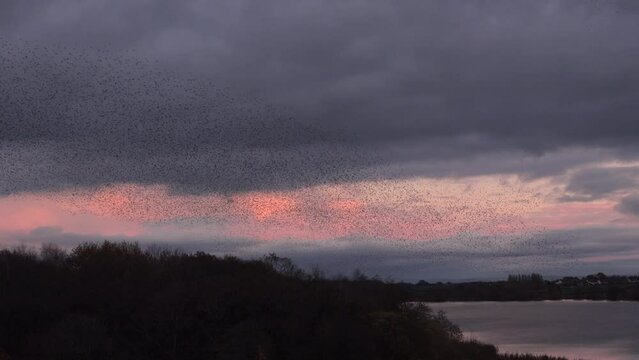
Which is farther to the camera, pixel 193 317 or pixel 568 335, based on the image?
pixel 568 335

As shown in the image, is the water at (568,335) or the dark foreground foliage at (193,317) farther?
the water at (568,335)

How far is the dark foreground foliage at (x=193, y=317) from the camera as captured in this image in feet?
117

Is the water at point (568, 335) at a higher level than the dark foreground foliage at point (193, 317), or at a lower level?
lower

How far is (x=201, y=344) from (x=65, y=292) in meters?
7.92

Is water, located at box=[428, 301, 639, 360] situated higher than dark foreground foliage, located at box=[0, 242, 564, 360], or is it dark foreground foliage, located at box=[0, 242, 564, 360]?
dark foreground foliage, located at box=[0, 242, 564, 360]

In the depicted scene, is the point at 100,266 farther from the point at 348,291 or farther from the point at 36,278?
the point at 348,291

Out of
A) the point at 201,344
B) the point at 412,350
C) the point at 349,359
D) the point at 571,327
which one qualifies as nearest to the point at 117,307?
the point at 201,344

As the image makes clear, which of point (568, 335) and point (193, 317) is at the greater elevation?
point (193, 317)

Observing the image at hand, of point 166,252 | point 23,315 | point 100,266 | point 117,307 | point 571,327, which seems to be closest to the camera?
point 23,315

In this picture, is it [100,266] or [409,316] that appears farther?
[100,266]

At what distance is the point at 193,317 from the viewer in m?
38.7

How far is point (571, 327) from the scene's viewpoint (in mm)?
118062

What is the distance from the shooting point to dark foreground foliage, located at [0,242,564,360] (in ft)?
117

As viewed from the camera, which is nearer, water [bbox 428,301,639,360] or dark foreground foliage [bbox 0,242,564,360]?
dark foreground foliage [bbox 0,242,564,360]
